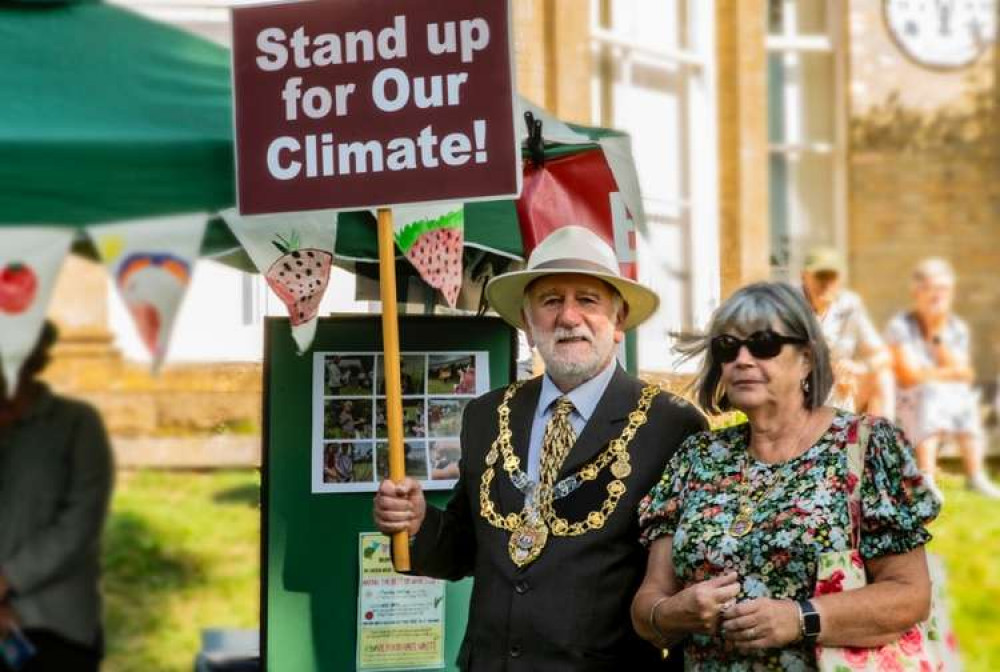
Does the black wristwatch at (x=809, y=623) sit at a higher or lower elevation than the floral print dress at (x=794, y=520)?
lower

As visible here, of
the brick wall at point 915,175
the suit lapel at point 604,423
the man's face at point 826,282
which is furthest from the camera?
the brick wall at point 915,175

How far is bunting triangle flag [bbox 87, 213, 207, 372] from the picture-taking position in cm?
393

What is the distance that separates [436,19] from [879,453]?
152 centimetres

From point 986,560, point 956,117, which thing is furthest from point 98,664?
point 956,117

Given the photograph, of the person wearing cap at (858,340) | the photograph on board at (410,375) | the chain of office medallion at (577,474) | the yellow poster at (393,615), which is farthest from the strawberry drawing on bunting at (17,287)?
the person wearing cap at (858,340)

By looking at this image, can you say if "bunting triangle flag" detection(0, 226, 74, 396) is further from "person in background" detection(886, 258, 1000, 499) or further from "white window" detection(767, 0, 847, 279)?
"white window" detection(767, 0, 847, 279)

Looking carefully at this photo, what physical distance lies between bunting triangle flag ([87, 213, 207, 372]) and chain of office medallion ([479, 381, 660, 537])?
104 cm

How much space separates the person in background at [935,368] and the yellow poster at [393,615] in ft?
19.7

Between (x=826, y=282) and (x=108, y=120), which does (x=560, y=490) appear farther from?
(x=826, y=282)

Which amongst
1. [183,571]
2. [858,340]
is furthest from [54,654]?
[858,340]

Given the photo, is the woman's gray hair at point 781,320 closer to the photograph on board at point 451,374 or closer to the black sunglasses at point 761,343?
the black sunglasses at point 761,343

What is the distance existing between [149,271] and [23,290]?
0.28 metres

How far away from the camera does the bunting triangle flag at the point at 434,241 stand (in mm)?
5039

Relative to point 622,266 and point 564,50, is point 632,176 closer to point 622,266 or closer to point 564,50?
point 622,266
